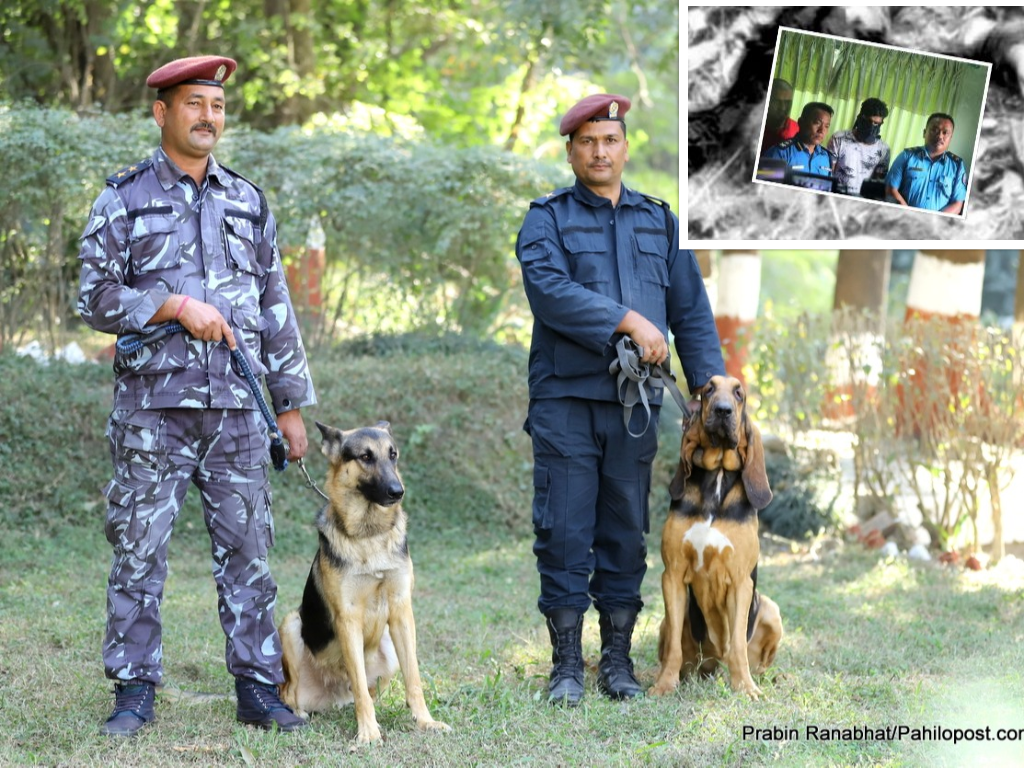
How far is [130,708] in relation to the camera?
14.0ft

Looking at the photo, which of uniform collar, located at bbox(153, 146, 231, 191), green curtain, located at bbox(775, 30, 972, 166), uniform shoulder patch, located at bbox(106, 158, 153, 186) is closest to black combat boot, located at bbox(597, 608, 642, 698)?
green curtain, located at bbox(775, 30, 972, 166)

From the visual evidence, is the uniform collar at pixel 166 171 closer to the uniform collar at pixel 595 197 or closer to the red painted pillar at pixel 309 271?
the uniform collar at pixel 595 197

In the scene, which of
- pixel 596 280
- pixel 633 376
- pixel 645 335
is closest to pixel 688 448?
pixel 633 376

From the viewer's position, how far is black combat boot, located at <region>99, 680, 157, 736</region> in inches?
166

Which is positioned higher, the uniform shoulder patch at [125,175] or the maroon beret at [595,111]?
the maroon beret at [595,111]

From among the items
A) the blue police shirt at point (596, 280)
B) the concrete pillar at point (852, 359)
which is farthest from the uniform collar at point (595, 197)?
the concrete pillar at point (852, 359)

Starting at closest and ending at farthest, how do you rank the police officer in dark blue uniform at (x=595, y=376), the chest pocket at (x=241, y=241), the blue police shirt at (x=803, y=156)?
the chest pocket at (x=241, y=241), the blue police shirt at (x=803, y=156), the police officer in dark blue uniform at (x=595, y=376)

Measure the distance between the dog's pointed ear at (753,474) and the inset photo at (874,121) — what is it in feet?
3.51

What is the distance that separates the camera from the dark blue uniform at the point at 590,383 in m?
4.69

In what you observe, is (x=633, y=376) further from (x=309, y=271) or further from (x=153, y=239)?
(x=309, y=271)

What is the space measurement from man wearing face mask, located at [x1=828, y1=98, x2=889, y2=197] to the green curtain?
0.08 feet

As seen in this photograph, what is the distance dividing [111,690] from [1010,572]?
567cm

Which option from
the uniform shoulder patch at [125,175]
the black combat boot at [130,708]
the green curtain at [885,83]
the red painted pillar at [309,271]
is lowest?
the black combat boot at [130,708]

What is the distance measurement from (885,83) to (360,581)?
2888 millimetres
